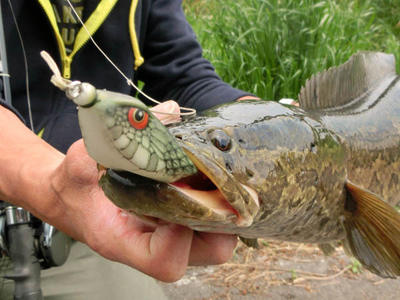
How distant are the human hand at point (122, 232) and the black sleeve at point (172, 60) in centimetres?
105

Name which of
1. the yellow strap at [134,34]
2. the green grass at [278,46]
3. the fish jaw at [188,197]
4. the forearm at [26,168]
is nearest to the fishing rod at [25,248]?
the forearm at [26,168]

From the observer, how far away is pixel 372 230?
4.31 feet

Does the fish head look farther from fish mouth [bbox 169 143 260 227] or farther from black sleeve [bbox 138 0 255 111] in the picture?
black sleeve [bbox 138 0 255 111]

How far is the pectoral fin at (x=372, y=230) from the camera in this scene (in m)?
1.24

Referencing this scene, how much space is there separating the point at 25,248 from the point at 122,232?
1.62 ft

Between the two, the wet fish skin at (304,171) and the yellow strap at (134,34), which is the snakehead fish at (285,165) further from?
the yellow strap at (134,34)

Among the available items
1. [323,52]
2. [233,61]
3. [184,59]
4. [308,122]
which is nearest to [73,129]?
[184,59]

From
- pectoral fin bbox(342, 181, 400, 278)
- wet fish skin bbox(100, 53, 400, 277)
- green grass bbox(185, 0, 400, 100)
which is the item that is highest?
wet fish skin bbox(100, 53, 400, 277)

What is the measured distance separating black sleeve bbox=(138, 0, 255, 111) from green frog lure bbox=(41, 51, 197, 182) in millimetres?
1437

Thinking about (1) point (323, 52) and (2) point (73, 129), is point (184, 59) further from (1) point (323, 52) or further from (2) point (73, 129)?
(1) point (323, 52)

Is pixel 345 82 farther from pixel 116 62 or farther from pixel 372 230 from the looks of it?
pixel 116 62

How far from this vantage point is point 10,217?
1.49 metres

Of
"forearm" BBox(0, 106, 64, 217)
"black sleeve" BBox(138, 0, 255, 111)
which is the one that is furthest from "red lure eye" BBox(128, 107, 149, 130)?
"black sleeve" BBox(138, 0, 255, 111)

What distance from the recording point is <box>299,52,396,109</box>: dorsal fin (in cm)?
153
